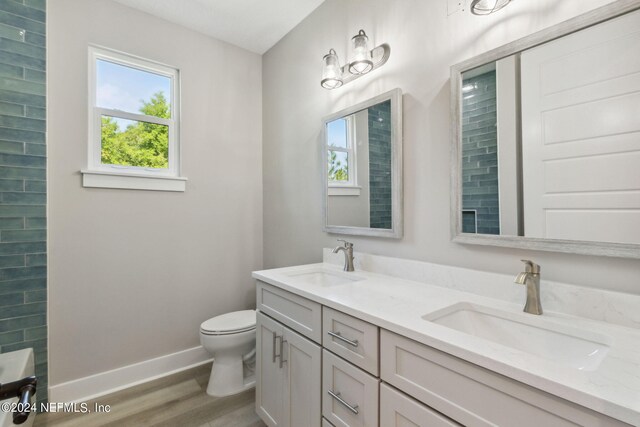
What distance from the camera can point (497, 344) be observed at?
2.59 feet

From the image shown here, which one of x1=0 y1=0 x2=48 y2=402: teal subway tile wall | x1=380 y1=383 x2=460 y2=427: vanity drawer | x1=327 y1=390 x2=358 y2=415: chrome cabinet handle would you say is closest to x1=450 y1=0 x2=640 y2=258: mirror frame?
x1=380 y1=383 x2=460 y2=427: vanity drawer

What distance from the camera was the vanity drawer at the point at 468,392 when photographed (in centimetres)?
63

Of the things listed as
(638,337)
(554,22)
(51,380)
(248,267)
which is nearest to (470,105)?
(554,22)

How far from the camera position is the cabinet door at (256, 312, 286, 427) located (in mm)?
1535

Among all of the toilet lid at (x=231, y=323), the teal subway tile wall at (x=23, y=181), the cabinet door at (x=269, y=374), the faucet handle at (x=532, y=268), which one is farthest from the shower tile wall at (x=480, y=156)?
the teal subway tile wall at (x=23, y=181)

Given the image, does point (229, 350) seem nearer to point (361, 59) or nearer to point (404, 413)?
point (404, 413)

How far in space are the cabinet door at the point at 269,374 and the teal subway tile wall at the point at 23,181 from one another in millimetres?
1399

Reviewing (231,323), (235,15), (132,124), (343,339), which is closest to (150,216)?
(132,124)

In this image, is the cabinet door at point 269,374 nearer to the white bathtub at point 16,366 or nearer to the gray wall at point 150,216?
the gray wall at point 150,216

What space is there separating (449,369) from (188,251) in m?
2.19

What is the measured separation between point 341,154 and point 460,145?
0.83 m

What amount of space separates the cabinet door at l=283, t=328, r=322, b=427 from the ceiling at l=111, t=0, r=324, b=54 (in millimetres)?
2245

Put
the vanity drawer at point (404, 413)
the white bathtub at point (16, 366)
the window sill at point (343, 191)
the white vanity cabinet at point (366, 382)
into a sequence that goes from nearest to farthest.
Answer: the white vanity cabinet at point (366, 382) → the vanity drawer at point (404, 413) → the white bathtub at point (16, 366) → the window sill at point (343, 191)

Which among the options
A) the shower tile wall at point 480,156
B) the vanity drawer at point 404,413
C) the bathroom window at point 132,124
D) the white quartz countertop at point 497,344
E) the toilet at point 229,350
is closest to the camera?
the white quartz countertop at point 497,344
